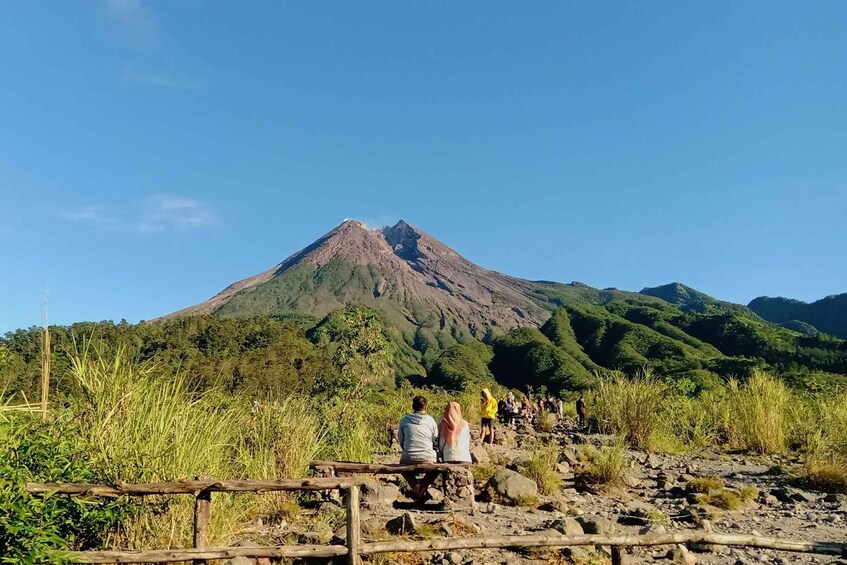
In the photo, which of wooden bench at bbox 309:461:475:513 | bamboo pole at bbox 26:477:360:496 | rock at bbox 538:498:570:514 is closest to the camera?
bamboo pole at bbox 26:477:360:496

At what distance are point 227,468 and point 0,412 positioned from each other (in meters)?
2.70

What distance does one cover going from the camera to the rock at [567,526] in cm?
600

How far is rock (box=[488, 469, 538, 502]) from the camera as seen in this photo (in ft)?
26.9

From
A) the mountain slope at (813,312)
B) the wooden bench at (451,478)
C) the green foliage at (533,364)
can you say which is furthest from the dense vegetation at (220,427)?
the mountain slope at (813,312)

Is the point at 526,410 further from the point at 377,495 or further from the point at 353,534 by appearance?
the point at 353,534

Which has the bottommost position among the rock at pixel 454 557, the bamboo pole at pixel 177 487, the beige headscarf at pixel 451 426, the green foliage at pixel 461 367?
the rock at pixel 454 557

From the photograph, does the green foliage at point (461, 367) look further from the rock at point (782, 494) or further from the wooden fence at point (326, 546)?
the wooden fence at point (326, 546)

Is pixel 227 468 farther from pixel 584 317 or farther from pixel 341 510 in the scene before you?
pixel 584 317

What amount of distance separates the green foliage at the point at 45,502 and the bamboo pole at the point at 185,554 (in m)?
0.17

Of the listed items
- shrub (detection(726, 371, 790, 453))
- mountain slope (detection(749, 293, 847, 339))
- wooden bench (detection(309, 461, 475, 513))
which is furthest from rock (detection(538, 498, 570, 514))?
mountain slope (detection(749, 293, 847, 339))

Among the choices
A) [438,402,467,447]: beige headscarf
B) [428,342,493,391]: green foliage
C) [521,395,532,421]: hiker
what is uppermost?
[428,342,493,391]: green foliage

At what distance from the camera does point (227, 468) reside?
693 centimetres

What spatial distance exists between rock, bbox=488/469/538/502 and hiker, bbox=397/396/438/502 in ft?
3.81

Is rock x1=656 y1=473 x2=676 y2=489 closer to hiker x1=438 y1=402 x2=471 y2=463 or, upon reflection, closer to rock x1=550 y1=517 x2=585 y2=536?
hiker x1=438 y1=402 x2=471 y2=463
